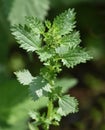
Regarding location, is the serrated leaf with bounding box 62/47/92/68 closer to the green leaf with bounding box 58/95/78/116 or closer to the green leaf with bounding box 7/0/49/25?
the green leaf with bounding box 58/95/78/116

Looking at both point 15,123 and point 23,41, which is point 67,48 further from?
point 15,123

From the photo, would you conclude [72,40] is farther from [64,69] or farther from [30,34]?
[64,69]

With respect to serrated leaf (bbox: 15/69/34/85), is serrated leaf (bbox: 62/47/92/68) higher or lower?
lower

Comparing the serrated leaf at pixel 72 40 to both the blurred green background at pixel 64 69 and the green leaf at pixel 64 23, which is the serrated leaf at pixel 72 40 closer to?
the green leaf at pixel 64 23

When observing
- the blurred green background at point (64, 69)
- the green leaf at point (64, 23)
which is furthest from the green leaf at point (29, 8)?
the green leaf at point (64, 23)

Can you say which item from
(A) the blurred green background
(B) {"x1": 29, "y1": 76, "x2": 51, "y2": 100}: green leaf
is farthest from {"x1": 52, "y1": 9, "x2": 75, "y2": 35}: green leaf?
(A) the blurred green background

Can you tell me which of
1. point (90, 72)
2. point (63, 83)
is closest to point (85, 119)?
point (90, 72)
